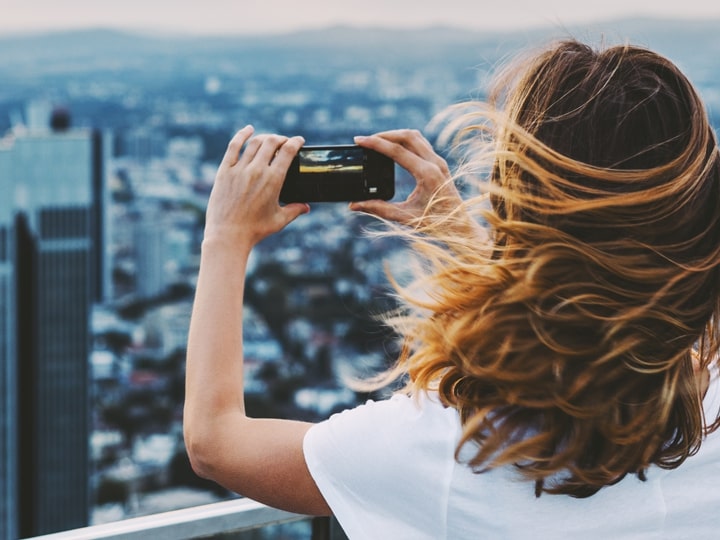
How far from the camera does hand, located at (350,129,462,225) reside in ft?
3.00

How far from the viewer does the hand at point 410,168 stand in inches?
35.9

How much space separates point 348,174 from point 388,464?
367mm

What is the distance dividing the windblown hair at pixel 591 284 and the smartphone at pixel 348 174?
0.25 m

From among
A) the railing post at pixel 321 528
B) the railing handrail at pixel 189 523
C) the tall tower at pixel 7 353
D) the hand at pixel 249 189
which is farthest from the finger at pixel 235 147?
the tall tower at pixel 7 353

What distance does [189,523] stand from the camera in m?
1.08

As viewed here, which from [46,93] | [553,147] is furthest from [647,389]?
[46,93]

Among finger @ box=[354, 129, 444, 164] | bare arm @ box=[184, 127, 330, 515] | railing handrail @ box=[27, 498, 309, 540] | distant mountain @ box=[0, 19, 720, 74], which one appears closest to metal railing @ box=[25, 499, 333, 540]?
railing handrail @ box=[27, 498, 309, 540]

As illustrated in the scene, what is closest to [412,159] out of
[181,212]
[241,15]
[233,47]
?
[181,212]

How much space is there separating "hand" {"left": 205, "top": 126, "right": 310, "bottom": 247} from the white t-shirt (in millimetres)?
212

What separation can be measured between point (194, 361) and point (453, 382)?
0.21 meters

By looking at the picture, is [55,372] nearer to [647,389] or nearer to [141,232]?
[141,232]

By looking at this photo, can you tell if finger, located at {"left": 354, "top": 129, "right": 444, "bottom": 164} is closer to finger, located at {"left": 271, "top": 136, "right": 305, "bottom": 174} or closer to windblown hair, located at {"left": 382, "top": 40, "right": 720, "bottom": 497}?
finger, located at {"left": 271, "top": 136, "right": 305, "bottom": 174}

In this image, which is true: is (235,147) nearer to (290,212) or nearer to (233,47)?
(290,212)

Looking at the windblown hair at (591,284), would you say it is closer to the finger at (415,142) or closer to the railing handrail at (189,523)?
the finger at (415,142)
